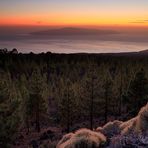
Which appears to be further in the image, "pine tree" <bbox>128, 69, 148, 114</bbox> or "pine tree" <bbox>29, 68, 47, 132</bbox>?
"pine tree" <bbox>29, 68, 47, 132</bbox>

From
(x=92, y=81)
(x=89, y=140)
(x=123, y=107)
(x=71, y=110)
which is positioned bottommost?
(x=123, y=107)

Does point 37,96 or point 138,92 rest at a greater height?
point 138,92

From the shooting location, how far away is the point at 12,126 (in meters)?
35.0

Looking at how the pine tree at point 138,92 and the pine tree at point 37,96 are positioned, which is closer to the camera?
the pine tree at point 138,92

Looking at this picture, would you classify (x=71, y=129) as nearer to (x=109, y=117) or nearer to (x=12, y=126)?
(x=109, y=117)

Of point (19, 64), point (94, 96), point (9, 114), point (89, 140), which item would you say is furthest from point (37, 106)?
point (19, 64)

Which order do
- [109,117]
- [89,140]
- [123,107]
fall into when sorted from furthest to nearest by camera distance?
1. [123,107]
2. [109,117]
3. [89,140]

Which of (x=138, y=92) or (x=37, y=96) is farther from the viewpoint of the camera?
(x=37, y=96)

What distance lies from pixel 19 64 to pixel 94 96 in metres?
110

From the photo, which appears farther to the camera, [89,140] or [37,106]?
[37,106]

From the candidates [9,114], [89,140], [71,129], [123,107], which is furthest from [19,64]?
[89,140]

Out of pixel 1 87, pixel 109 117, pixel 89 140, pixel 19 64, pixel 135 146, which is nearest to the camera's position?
pixel 135 146

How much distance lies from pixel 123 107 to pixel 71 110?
102 ft

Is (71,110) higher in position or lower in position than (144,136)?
lower
